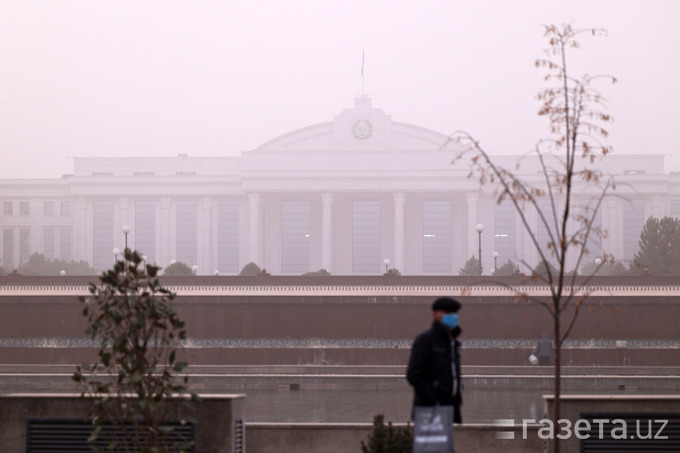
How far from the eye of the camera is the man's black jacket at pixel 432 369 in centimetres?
877

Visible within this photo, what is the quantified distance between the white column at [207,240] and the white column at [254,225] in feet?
18.6

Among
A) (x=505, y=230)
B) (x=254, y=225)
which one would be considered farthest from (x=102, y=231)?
(x=505, y=230)

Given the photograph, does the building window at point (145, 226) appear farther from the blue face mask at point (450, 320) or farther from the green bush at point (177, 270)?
the blue face mask at point (450, 320)

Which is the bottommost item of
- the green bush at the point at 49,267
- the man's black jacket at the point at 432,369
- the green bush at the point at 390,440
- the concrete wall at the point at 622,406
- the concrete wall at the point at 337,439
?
the concrete wall at the point at 337,439

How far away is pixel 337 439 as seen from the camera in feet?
43.9

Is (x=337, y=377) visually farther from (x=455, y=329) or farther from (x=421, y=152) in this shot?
(x=421, y=152)

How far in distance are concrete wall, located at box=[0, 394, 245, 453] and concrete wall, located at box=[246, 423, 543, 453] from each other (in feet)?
4.49

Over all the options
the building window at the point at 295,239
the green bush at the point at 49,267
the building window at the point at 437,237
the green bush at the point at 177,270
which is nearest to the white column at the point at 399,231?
the building window at the point at 437,237

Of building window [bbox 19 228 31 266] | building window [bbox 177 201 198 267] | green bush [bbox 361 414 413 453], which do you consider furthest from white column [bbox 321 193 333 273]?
green bush [bbox 361 414 413 453]

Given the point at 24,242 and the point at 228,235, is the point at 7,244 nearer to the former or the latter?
the point at 24,242

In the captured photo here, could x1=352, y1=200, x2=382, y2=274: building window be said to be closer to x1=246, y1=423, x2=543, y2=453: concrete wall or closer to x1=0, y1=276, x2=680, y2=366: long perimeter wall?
x1=0, y1=276, x2=680, y2=366: long perimeter wall

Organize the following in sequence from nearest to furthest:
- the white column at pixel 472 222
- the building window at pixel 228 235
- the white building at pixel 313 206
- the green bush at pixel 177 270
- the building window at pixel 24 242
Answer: the green bush at pixel 177 270 → the white column at pixel 472 222 → the white building at pixel 313 206 → the building window at pixel 228 235 → the building window at pixel 24 242

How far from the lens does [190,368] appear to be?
28062mm

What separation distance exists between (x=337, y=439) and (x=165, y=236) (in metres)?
92.0
